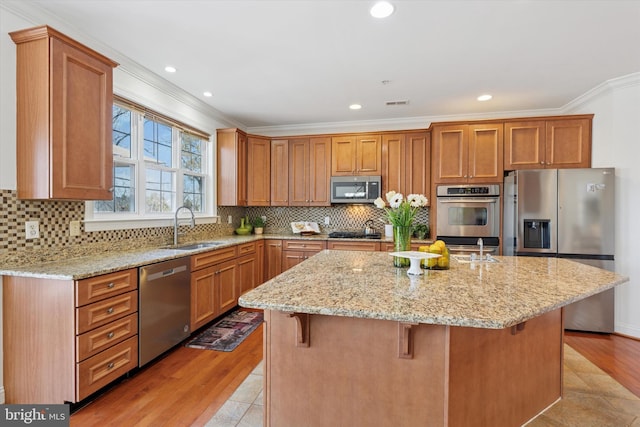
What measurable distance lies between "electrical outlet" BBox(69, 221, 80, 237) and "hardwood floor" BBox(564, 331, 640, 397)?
4.31 metres

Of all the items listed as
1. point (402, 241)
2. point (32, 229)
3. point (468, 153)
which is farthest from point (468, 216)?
point (32, 229)

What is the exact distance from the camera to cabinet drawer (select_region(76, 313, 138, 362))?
6.17 ft

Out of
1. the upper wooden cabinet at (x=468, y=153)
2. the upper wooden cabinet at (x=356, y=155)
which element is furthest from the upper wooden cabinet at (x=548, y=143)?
the upper wooden cabinet at (x=356, y=155)

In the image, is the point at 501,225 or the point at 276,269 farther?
the point at 276,269

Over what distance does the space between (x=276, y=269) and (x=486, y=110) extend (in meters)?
3.65

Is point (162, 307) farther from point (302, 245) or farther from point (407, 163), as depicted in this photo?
point (407, 163)

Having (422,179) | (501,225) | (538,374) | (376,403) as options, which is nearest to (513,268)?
(538,374)

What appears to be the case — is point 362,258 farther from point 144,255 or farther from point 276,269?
point 276,269

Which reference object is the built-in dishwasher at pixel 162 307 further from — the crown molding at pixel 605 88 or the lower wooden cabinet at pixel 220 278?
the crown molding at pixel 605 88

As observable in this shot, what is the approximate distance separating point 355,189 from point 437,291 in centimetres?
308

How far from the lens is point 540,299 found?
1335mm

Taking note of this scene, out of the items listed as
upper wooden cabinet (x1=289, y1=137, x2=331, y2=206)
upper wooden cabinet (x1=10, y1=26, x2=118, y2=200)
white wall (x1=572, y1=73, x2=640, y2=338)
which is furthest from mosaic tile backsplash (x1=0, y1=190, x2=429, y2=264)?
white wall (x1=572, y1=73, x2=640, y2=338)

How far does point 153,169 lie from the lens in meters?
3.32

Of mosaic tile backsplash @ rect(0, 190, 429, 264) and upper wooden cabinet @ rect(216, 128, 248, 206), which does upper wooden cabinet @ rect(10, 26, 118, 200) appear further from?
upper wooden cabinet @ rect(216, 128, 248, 206)
